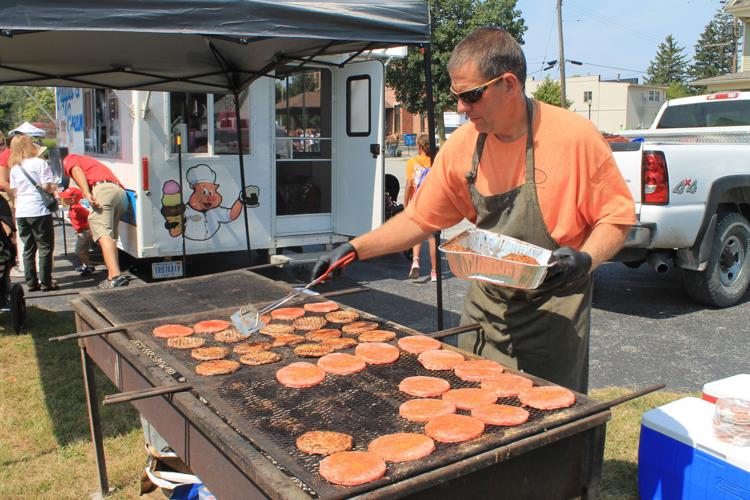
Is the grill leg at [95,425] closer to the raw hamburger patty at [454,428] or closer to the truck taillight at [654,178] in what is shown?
the raw hamburger patty at [454,428]

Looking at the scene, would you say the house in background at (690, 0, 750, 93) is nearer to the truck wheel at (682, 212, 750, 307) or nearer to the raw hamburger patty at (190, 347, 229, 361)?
the truck wheel at (682, 212, 750, 307)

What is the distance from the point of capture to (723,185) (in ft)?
20.4

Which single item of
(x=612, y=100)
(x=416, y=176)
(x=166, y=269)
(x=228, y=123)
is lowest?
(x=166, y=269)

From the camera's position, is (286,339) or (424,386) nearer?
(424,386)

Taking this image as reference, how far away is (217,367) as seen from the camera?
7.33 feet

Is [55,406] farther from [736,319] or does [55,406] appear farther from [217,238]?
[736,319]

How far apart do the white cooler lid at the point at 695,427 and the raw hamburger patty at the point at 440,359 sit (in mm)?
1252

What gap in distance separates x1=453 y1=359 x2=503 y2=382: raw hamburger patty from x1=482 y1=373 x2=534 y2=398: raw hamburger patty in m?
0.03

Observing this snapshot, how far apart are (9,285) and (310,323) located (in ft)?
14.4

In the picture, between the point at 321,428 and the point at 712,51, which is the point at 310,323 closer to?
the point at 321,428

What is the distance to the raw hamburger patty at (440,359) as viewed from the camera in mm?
2252

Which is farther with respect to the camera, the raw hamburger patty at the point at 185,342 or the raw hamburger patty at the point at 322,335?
the raw hamburger patty at the point at 322,335

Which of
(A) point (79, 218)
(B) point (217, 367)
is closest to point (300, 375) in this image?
(B) point (217, 367)

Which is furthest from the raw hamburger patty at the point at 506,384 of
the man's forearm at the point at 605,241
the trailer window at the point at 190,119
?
the trailer window at the point at 190,119
